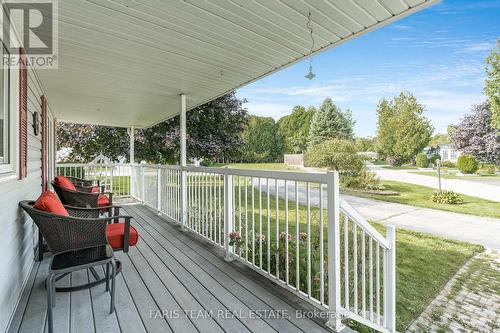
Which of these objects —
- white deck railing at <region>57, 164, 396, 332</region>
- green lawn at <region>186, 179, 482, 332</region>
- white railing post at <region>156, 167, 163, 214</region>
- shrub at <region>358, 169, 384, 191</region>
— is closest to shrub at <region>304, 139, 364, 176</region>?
shrub at <region>358, 169, 384, 191</region>

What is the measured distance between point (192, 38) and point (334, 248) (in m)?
2.27

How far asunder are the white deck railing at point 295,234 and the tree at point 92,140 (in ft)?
17.5

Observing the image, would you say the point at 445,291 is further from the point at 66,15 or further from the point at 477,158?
the point at 477,158

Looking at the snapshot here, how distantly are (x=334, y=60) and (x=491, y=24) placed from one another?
1246 centimetres

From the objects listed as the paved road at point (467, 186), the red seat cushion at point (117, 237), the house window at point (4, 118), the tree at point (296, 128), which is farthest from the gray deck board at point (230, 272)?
the tree at point (296, 128)

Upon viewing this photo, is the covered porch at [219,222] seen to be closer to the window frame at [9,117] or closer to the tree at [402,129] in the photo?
the window frame at [9,117]

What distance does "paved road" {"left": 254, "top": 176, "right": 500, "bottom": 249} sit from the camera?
631 centimetres

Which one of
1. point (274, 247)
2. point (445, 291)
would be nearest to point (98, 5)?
point (274, 247)

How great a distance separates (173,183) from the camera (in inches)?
189

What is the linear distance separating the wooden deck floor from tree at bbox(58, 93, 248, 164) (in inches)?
316

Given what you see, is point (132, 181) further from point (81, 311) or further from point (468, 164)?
point (468, 164)

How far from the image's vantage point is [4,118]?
6.56ft

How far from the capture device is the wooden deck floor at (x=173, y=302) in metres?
1.86

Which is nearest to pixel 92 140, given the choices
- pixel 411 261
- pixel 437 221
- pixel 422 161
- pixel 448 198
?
pixel 411 261
